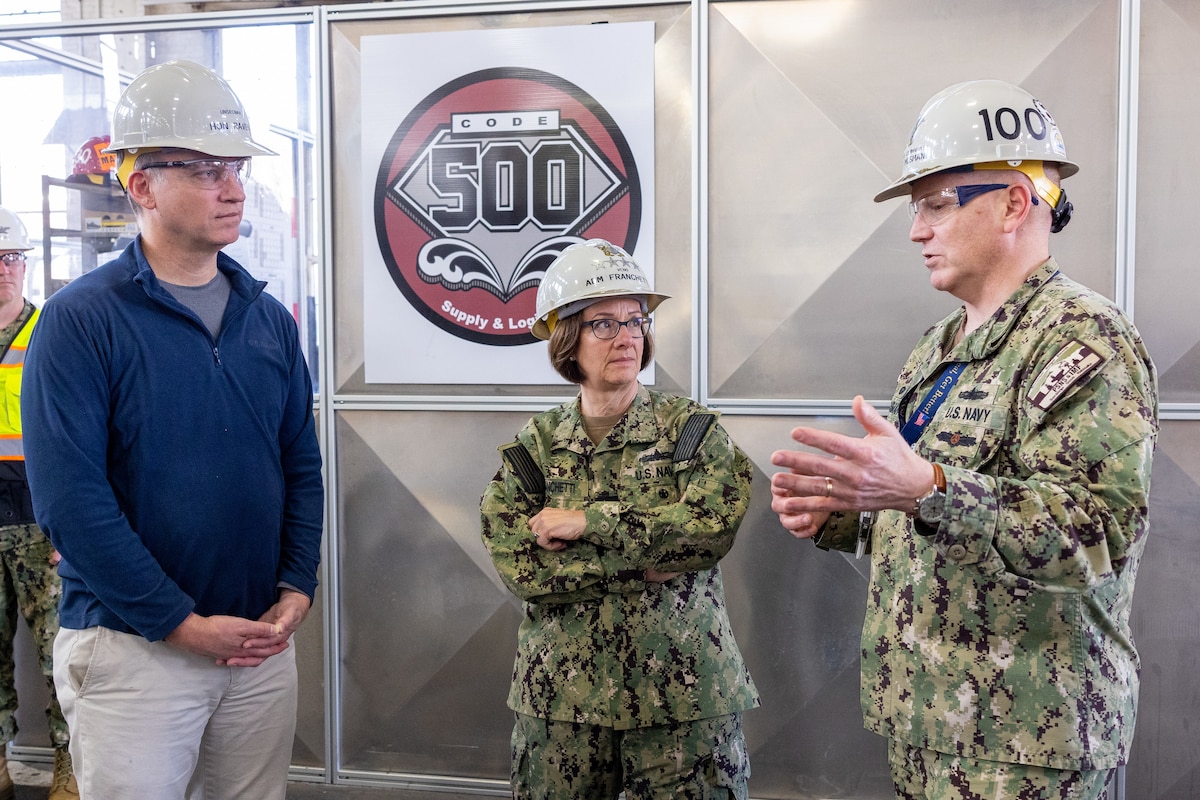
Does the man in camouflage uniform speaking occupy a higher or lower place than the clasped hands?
higher

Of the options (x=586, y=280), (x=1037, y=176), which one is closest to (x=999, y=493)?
(x=1037, y=176)

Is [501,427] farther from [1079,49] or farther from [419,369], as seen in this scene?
[1079,49]

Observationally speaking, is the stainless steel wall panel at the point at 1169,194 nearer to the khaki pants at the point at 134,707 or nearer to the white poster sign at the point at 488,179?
the white poster sign at the point at 488,179

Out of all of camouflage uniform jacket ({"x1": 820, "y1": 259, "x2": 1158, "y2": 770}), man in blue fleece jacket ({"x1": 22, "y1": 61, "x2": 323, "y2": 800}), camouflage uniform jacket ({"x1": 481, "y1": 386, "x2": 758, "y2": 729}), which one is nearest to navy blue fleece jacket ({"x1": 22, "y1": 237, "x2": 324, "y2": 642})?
man in blue fleece jacket ({"x1": 22, "y1": 61, "x2": 323, "y2": 800})

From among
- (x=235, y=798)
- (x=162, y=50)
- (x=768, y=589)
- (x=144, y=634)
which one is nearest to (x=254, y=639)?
(x=144, y=634)

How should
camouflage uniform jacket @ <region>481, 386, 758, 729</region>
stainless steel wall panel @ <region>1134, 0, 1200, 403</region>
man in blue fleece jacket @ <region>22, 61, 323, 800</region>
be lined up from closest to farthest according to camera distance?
man in blue fleece jacket @ <region>22, 61, 323, 800</region>, camouflage uniform jacket @ <region>481, 386, 758, 729</region>, stainless steel wall panel @ <region>1134, 0, 1200, 403</region>

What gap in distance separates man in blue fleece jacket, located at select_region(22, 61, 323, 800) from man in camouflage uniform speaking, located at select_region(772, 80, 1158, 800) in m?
1.26

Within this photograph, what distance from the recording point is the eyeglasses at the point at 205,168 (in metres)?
2.10

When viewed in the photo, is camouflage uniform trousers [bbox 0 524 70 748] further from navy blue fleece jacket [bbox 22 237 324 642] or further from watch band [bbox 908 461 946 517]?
watch band [bbox 908 461 946 517]

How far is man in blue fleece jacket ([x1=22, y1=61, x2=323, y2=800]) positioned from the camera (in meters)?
1.93

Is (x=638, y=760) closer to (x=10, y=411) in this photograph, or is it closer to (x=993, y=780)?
(x=993, y=780)

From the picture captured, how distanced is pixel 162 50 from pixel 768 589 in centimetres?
307

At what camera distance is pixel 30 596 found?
11.5 ft

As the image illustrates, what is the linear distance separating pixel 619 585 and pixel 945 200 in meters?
1.14
